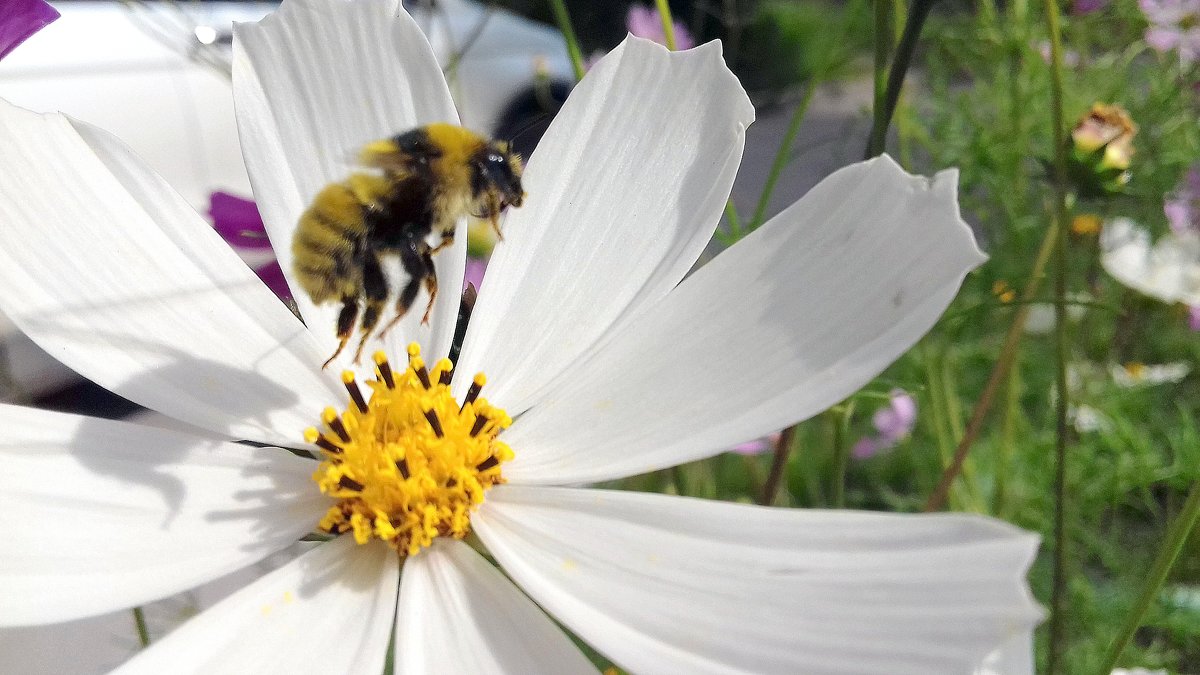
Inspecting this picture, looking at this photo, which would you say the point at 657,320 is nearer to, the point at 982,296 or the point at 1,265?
the point at 1,265

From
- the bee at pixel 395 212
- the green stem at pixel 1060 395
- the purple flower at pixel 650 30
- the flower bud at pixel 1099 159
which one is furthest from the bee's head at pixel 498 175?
the purple flower at pixel 650 30

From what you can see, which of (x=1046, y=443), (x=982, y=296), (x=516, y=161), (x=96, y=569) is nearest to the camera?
(x=96, y=569)

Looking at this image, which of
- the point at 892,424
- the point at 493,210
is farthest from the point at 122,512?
the point at 892,424

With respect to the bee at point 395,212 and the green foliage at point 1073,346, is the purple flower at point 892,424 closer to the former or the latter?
the green foliage at point 1073,346

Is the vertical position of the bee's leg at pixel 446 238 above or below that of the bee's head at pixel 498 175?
below

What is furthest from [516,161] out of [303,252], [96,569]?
[96,569]

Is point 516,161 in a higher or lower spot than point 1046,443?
higher
